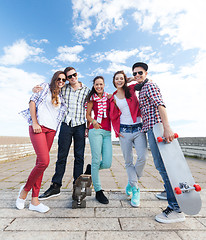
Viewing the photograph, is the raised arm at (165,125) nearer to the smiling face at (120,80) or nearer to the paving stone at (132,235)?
the smiling face at (120,80)

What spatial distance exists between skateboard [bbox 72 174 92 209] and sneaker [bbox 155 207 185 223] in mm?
1066

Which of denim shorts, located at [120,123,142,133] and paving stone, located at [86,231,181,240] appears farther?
denim shorts, located at [120,123,142,133]

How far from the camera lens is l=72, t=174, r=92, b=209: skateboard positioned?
103 inches

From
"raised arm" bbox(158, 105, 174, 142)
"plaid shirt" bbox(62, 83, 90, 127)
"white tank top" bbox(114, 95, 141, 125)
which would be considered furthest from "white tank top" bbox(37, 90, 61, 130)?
"raised arm" bbox(158, 105, 174, 142)

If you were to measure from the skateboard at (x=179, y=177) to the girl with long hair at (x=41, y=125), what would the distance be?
1610 millimetres

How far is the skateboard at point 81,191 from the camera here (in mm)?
2605

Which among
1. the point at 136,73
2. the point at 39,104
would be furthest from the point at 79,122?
the point at 136,73

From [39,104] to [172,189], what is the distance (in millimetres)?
2277

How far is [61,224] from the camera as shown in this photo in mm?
2125

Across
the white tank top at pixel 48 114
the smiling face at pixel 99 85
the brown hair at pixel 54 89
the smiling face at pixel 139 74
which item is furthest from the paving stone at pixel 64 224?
the smiling face at pixel 139 74

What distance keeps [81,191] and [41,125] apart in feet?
3.98

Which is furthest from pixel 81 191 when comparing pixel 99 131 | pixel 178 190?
pixel 178 190

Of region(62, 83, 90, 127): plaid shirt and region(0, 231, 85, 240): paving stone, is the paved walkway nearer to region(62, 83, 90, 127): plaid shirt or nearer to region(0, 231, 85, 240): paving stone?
region(0, 231, 85, 240): paving stone

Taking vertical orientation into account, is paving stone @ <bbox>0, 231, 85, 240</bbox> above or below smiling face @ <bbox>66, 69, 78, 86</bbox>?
below
